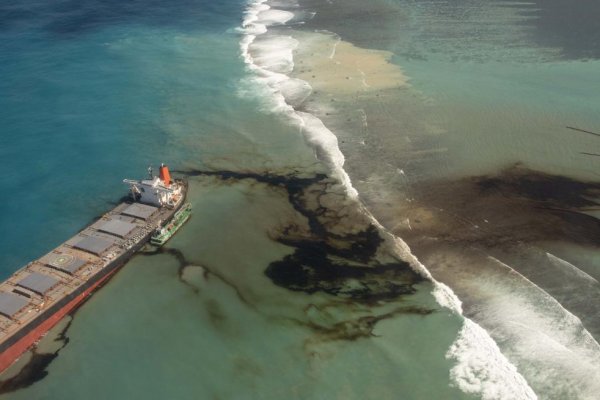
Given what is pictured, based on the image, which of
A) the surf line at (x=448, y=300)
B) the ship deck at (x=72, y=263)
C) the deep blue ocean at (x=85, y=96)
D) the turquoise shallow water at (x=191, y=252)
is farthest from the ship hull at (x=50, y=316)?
the surf line at (x=448, y=300)

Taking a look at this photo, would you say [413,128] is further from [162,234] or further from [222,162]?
[162,234]

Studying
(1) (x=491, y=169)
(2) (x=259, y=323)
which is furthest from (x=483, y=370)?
(1) (x=491, y=169)

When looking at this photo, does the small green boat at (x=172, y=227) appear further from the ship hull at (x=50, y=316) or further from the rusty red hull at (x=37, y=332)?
the rusty red hull at (x=37, y=332)

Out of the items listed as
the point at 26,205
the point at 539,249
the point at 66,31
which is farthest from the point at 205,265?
the point at 66,31

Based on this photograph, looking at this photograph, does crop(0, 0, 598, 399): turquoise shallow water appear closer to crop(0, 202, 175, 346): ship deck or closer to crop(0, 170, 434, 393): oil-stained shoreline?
crop(0, 170, 434, 393): oil-stained shoreline

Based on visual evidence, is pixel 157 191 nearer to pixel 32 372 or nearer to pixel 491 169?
pixel 32 372

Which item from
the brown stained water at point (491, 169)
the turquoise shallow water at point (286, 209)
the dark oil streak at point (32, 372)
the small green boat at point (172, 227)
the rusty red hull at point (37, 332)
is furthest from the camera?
the small green boat at point (172, 227)
